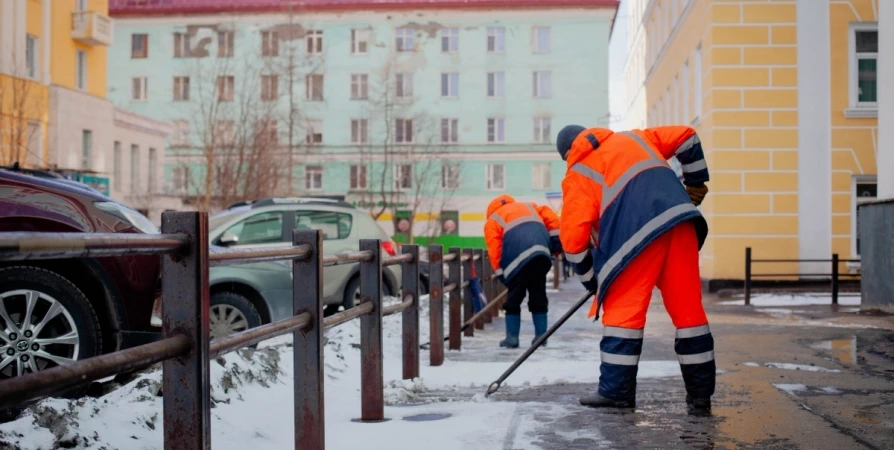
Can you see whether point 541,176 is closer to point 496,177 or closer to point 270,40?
point 496,177

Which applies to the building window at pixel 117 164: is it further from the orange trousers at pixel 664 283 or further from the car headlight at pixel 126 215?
the orange trousers at pixel 664 283

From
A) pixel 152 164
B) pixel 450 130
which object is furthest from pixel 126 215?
pixel 450 130

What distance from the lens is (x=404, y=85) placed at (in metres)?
58.8

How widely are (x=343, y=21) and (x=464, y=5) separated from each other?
6846 mm

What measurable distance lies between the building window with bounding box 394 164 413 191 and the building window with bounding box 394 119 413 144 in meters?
1.59

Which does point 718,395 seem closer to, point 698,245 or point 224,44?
point 698,245

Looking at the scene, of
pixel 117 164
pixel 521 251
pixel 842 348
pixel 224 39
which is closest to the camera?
pixel 842 348

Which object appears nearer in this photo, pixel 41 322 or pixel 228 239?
pixel 41 322

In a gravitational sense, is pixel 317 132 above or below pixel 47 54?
below

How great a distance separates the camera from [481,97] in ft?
191

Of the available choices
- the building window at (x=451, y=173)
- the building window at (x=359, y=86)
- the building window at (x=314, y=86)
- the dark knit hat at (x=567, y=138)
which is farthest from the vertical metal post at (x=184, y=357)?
the building window at (x=314, y=86)

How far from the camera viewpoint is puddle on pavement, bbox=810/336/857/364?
8078 mm

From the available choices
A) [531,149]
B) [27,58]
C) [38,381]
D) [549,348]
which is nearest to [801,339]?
[549,348]

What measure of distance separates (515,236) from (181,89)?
53115 mm
